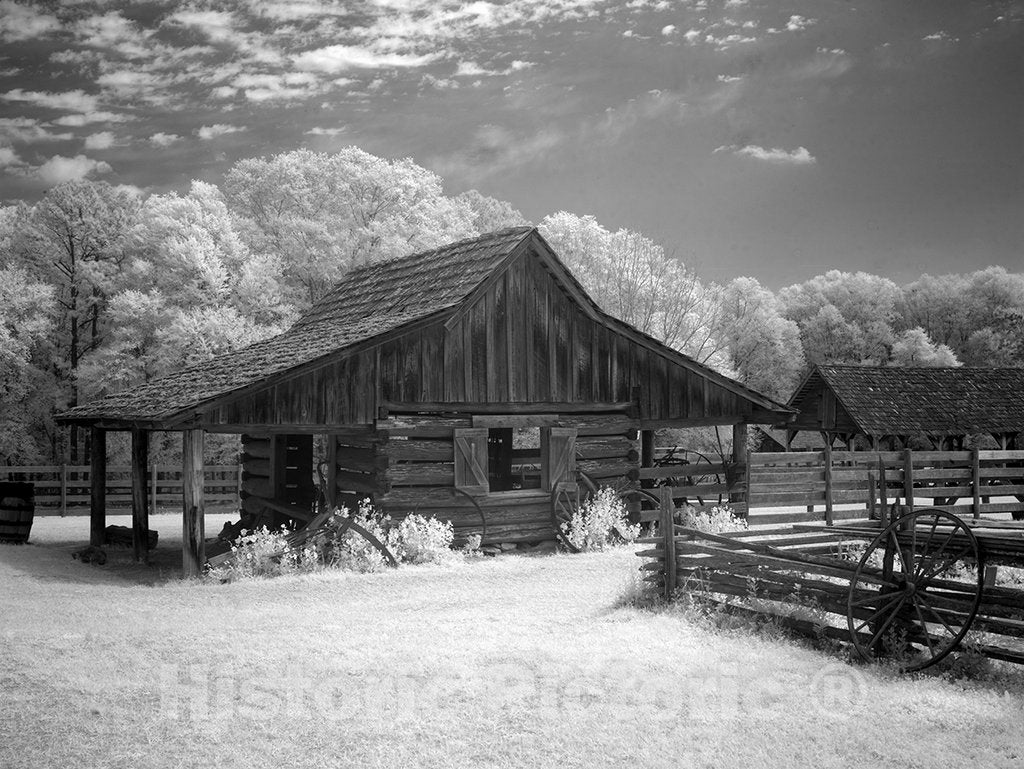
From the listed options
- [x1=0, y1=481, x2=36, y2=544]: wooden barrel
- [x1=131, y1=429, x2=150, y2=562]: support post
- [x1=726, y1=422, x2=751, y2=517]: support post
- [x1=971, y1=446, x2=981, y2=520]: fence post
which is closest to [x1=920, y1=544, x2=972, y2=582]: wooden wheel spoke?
[x1=726, y1=422, x2=751, y2=517]: support post

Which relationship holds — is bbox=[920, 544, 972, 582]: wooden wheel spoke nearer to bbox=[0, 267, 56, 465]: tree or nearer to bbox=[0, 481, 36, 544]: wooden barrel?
bbox=[0, 481, 36, 544]: wooden barrel

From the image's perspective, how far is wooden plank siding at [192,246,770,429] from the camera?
16.9 meters

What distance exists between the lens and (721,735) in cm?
797

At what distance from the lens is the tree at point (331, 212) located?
132 feet

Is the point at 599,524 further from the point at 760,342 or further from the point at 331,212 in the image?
the point at 760,342

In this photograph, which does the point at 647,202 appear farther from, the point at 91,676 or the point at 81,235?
the point at 91,676

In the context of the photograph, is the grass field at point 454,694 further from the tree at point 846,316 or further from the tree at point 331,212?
the tree at point 846,316

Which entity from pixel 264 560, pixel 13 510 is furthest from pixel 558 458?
pixel 13 510

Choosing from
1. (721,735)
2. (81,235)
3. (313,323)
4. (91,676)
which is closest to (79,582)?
(91,676)

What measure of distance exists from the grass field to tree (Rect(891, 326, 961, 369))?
5914 cm

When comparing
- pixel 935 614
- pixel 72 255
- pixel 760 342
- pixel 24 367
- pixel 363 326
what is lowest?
pixel 935 614

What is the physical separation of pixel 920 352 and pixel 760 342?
38.2 feet

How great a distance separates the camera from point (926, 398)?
119 feet

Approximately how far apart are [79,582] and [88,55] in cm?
4782
